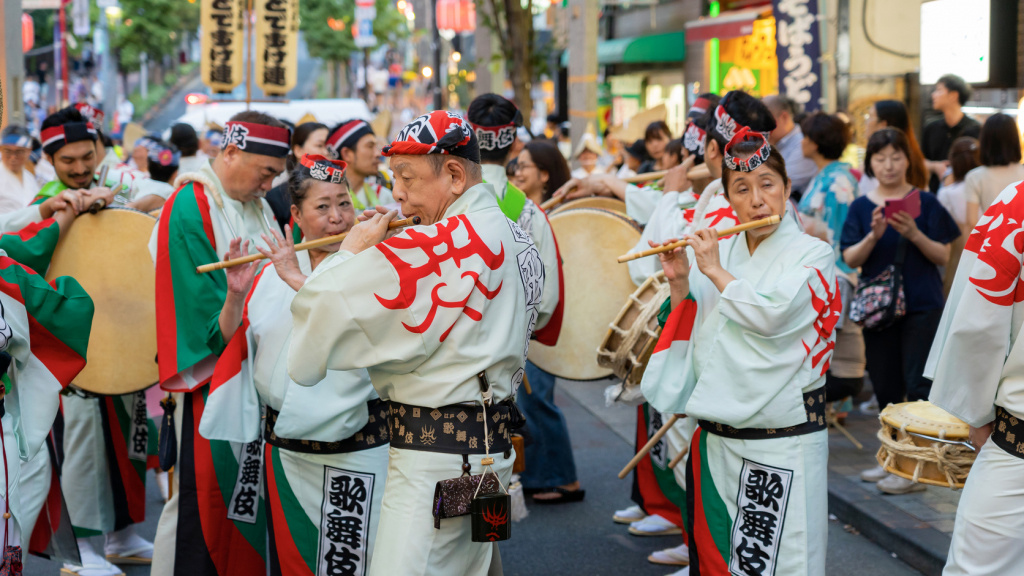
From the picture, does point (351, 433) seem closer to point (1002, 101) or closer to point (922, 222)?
point (922, 222)

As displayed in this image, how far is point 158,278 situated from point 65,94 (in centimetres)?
2715

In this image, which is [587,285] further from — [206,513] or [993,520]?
[993,520]

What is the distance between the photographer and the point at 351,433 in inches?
117

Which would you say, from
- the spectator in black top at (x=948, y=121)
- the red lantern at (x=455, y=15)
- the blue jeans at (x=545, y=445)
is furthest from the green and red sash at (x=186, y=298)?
the red lantern at (x=455, y=15)

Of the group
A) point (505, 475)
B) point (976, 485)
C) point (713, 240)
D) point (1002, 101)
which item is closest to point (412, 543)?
point (505, 475)

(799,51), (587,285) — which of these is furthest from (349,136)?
(799,51)

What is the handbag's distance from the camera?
15.7 feet

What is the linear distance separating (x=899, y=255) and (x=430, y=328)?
3.38 metres

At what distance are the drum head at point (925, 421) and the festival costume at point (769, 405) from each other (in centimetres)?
41

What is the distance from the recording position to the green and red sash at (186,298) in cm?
329

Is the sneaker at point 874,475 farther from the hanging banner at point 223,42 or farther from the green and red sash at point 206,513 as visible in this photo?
the hanging banner at point 223,42

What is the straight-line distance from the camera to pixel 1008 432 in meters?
2.50

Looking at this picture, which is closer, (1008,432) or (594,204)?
(1008,432)

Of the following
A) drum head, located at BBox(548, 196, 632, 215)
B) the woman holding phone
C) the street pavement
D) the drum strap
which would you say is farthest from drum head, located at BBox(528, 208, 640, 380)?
the woman holding phone
